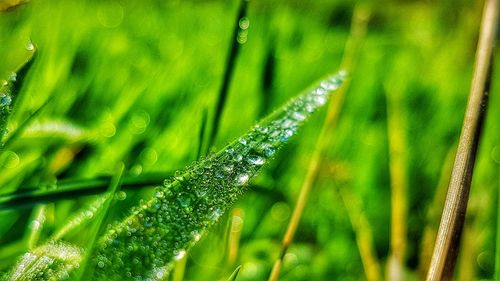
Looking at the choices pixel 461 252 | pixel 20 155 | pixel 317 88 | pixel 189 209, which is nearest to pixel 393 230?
pixel 461 252

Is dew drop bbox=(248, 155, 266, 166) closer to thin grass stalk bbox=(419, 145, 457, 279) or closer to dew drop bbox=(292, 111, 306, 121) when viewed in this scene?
dew drop bbox=(292, 111, 306, 121)

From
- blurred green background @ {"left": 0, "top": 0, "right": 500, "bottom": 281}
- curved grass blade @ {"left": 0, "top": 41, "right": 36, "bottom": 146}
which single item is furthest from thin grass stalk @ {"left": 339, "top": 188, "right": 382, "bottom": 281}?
curved grass blade @ {"left": 0, "top": 41, "right": 36, "bottom": 146}

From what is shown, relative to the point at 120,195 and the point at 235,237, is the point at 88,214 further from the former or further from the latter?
the point at 235,237

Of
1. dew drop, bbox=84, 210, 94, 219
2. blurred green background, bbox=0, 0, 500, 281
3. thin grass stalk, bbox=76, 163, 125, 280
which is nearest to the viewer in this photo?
thin grass stalk, bbox=76, 163, 125, 280

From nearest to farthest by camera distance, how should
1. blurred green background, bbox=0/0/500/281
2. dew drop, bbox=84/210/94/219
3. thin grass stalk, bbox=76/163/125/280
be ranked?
1. thin grass stalk, bbox=76/163/125/280
2. dew drop, bbox=84/210/94/219
3. blurred green background, bbox=0/0/500/281

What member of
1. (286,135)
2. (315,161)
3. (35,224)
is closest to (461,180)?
(286,135)

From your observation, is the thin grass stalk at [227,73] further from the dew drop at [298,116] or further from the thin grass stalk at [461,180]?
the thin grass stalk at [461,180]

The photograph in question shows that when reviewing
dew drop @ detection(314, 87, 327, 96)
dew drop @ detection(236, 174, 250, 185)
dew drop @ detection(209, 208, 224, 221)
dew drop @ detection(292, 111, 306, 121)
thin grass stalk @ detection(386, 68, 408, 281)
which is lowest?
thin grass stalk @ detection(386, 68, 408, 281)

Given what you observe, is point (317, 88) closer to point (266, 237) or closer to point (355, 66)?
point (266, 237)
